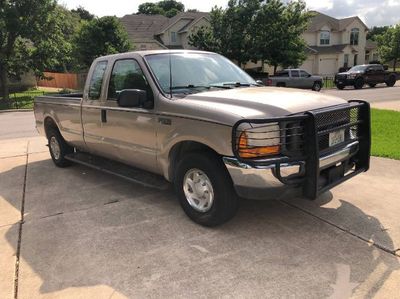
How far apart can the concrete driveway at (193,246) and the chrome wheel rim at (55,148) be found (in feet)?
5.18

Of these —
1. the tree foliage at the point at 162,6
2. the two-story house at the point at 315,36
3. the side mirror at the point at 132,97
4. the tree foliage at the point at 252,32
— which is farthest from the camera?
the tree foliage at the point at 162,6

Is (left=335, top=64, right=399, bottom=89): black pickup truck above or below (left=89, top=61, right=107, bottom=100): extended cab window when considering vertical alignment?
below

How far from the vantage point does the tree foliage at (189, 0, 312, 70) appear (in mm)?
33219

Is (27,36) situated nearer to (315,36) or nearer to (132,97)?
(132,97)

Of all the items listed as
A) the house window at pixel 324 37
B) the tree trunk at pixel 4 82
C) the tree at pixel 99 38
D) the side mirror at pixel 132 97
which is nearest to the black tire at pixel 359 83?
the tree at pixel 99 38

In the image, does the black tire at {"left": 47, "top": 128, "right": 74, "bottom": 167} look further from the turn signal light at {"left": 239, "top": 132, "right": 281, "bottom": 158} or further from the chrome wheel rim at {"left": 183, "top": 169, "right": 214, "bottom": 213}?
the turn signal light at {"left": 239, "top": 132, "right": 281, "bottom": 158}

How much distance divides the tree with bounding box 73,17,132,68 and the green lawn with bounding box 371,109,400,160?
82.7ft

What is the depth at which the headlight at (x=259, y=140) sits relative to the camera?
3.72 metres

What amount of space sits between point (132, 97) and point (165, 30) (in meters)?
45.1

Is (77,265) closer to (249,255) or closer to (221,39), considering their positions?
(249,255)

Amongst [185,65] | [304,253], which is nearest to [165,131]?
[185,65]

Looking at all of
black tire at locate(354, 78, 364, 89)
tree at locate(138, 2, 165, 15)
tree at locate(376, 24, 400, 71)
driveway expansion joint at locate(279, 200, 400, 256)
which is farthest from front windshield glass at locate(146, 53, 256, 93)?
tree at locate(138, 2, 165, 15)

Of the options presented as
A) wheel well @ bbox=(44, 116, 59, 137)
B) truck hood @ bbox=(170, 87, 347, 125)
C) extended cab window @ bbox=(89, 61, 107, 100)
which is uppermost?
extended cab window @ bbox=(89, 61, 107, 100)

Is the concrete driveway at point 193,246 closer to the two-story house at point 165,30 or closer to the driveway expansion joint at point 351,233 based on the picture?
the driveway expansion joint at point 351,233
